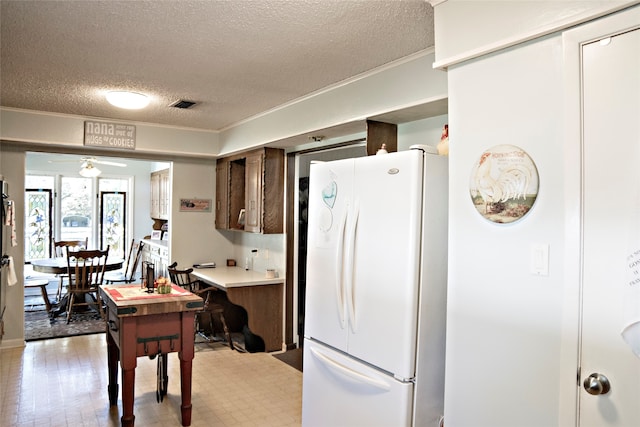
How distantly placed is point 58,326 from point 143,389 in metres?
2.50

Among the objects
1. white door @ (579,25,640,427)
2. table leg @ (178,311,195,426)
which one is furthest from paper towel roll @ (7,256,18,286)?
white door @ (579,25,640,427)

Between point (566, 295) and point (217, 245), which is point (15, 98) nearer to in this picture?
point (217, 245)

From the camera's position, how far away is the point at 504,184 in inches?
70.4

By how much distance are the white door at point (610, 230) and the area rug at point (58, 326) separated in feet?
17.6

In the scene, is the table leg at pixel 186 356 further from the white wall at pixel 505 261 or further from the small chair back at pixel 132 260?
the small chair back at pixel 132 260

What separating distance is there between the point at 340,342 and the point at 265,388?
5.40ft

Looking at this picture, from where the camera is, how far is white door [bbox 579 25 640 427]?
1.42m

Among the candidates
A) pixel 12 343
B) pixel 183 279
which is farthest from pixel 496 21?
pixel 12 343

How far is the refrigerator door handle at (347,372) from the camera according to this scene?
2.28 m

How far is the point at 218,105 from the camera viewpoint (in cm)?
427

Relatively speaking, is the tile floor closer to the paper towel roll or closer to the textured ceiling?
the paper towel roll

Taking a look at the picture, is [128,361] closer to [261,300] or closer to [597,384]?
[261,300]

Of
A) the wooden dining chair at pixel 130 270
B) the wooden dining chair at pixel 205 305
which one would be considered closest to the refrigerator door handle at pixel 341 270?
the wooden dining chair at pixel 205 305

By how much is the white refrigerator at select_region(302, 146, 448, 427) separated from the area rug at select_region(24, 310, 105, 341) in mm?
3929
